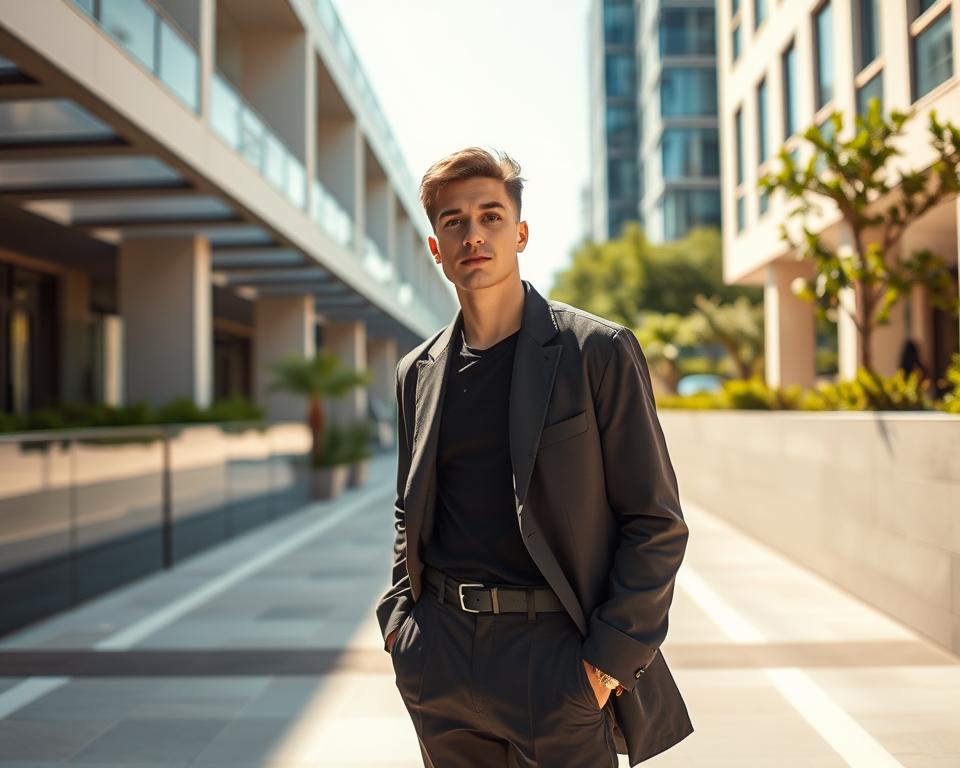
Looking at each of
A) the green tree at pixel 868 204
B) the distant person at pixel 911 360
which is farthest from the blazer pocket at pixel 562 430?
the distant person at pixel 911 360

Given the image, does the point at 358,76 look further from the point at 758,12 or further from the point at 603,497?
the point at 603,497

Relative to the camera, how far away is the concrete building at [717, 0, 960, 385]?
10.9 metres

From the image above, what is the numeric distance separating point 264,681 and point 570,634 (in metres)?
3.78

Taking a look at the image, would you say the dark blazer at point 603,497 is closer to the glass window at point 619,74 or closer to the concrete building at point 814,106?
the concrete building at point 814,106

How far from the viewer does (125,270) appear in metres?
15.3

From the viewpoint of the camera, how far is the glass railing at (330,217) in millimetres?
18266

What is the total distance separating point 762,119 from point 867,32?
5640 mm

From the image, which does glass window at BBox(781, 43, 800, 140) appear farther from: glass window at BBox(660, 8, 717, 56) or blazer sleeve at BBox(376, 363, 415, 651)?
glass window at BBox(660, 8, 717, 56)

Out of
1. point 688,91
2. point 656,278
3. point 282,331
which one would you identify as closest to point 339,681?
point 282,331

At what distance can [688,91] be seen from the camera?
46.5 meters

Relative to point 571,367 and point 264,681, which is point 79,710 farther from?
point 571,367

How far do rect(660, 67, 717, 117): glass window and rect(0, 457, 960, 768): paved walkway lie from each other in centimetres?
4122

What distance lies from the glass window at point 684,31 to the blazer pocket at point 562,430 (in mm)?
48139

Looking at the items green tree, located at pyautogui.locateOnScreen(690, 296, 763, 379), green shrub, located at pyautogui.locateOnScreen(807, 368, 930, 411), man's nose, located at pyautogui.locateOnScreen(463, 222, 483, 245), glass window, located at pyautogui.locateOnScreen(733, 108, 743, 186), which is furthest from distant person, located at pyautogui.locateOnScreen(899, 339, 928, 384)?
green tree, located at pyautogui.locateOnScreen(690, 296, 763, 379)
